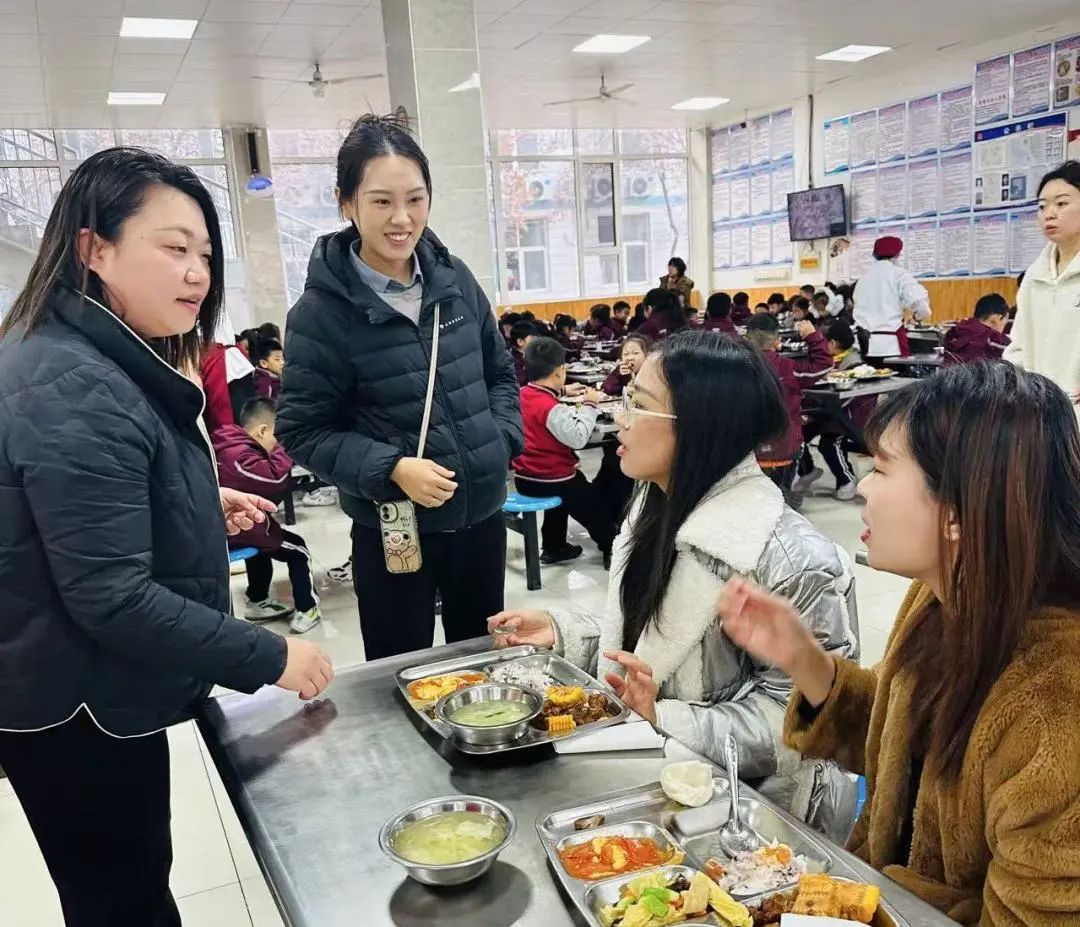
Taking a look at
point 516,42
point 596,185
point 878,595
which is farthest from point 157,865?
point 596,185

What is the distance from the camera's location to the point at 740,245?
13.4 meters

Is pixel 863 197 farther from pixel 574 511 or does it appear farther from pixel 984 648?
pixel 984 648

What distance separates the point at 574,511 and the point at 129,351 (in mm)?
3447

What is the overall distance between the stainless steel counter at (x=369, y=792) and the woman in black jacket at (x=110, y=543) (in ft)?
0.35

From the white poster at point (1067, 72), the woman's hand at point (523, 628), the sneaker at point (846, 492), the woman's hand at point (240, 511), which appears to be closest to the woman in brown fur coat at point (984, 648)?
the woman's hand at point (523, 628)

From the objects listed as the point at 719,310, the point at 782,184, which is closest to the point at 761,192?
the point at 782,184

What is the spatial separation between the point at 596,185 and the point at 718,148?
74.8 inches

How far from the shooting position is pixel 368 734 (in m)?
1.37

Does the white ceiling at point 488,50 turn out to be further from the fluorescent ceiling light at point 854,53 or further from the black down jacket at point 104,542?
the black down jacket at point 104,542

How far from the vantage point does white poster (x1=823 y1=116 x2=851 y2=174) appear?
36.3ft

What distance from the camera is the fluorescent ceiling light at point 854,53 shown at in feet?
29.1

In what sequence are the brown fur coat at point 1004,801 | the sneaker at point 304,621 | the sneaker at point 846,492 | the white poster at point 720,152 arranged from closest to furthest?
the brown fur coat at point 1004,801
the sneaker at point 304,621
the sneaker at point 846,492
the white poster at point 720,152

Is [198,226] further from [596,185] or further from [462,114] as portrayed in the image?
[596,185]

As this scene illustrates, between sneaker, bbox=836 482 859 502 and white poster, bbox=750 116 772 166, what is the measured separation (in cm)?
808
